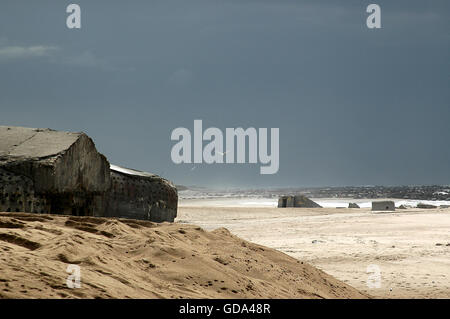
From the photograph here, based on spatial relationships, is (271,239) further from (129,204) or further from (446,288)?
(446,288)

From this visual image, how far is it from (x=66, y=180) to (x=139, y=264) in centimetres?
351

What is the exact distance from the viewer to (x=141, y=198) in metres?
8.89

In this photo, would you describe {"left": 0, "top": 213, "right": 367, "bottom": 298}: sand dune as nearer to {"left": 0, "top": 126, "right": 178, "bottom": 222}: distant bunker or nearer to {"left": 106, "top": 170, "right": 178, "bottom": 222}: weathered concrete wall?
{"left": 0, "top": 126, "right": 178, "bottom": 222}: distant bunker

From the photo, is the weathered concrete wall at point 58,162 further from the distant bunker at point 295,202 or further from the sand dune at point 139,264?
the distant bunker at point 295,202

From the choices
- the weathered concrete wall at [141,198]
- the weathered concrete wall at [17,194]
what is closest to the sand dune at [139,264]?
the weathered concrete wall at [17,194]

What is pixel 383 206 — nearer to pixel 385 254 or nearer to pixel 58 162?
pixel 385 254

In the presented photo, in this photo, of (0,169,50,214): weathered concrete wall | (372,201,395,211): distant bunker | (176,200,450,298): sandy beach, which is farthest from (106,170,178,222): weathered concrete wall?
(372,201,395,211): distant bunker

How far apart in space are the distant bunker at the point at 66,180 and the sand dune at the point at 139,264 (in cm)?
140

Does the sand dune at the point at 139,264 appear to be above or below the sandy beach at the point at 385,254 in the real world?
above

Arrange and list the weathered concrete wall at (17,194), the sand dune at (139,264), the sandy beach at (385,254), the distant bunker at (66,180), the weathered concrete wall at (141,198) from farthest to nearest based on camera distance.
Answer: the weathered concrete wall at (141,198) < the distant bunker at (66,180) < the weathered concrete wall at (17,194) < the sandy beach at (385,254) < the sand dune at (139,264)

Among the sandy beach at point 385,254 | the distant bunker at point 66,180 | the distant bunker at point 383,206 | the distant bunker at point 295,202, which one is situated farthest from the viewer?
Answer: the distant bunker at point 295,202

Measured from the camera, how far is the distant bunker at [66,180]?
22.0 ft

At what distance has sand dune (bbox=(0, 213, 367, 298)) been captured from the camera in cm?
321
